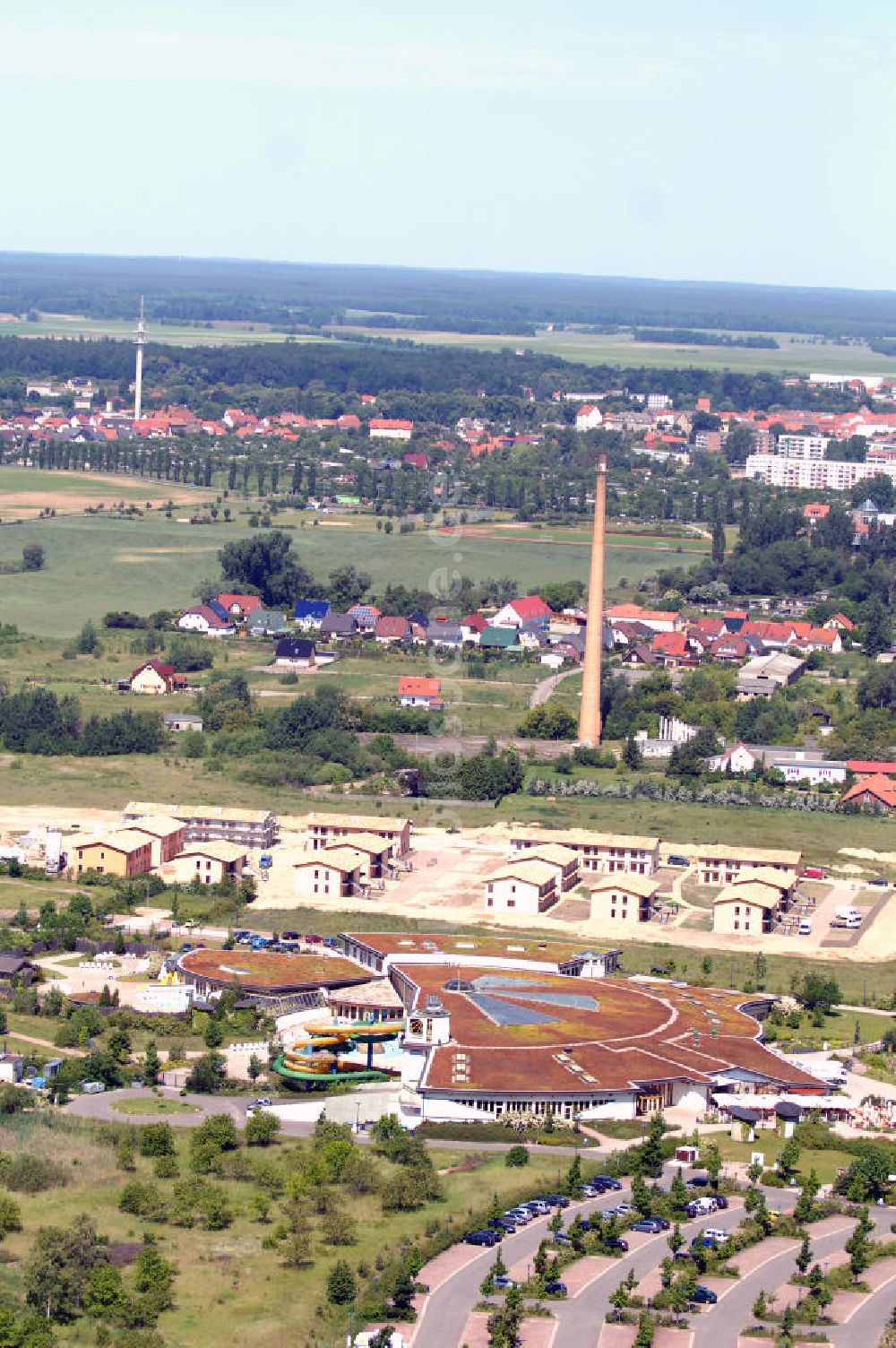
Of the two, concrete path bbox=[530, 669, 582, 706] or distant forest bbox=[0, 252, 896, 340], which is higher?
distant forest bbox=[0, 252, 896, 340]

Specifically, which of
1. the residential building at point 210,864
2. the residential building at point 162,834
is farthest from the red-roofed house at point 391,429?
the residential building at point 210,864

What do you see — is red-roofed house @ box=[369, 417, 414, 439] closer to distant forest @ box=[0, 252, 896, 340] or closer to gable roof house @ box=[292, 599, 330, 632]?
gable roof house @ box=[292, 599, 330, 632]

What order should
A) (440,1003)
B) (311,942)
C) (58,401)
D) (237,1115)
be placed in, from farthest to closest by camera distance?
(58,401), (311,942), (440,1003), (237,1115)

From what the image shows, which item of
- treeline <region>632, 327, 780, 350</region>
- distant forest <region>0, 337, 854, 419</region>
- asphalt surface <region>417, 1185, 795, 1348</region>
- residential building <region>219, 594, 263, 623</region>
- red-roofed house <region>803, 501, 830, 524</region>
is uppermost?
treeline <region>632, 327, 780, 350</region>

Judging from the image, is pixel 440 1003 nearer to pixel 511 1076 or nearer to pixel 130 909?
pixel 511 1076

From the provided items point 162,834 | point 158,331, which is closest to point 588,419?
point 158,331

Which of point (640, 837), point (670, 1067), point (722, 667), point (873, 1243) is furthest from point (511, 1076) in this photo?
point (722, 667)

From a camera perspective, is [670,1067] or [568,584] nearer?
[670,1067]

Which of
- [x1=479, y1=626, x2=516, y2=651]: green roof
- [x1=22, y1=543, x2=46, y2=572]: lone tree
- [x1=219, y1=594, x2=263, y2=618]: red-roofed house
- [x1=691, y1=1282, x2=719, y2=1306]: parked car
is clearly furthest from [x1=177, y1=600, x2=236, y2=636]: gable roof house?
[x1=691, y1=1282, x2=719, y2=1306]: parked car
